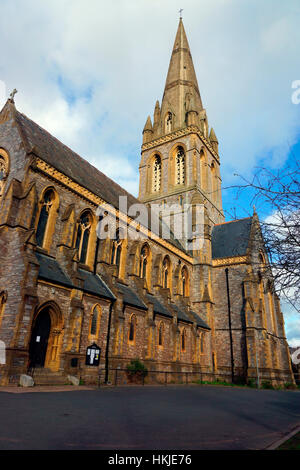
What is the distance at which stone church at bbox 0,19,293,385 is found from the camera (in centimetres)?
1393

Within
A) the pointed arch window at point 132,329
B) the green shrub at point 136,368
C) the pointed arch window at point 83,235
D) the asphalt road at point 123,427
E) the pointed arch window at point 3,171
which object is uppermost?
the pointed arch window at point 3,171

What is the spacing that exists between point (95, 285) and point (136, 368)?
5510 millimetres

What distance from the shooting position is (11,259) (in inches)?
556

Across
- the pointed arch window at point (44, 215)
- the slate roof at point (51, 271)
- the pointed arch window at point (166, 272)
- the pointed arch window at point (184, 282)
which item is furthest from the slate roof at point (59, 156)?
the pointed arch window at point (184, 282)

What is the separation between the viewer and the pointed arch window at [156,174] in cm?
Answer: 4300

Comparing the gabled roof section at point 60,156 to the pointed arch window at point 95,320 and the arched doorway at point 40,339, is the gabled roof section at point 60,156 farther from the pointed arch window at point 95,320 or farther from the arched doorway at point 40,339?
the arched doorway at point 40,339

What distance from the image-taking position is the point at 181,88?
45844 mm

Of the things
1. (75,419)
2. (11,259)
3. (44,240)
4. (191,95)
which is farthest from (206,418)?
(191,95)

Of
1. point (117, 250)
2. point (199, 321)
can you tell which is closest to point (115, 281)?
point (117, 250)

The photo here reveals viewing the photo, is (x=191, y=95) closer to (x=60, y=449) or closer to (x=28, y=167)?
(x=28, y=167)

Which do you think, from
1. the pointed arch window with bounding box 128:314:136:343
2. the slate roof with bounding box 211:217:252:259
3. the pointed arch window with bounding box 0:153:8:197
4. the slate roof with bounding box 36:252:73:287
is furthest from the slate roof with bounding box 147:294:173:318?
the pointed arch window with bounding box 0:153:8:197

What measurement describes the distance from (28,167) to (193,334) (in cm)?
1958

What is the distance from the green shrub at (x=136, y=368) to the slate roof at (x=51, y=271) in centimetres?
657

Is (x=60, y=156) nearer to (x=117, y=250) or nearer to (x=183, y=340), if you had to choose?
(x=117, y=250)
